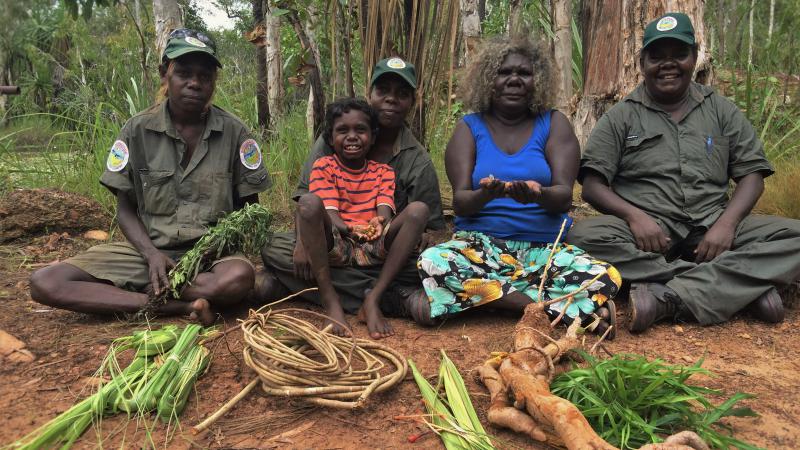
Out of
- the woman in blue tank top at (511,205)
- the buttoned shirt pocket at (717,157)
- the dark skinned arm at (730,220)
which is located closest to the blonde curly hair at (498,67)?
the woman in blue tank top at (511,205)

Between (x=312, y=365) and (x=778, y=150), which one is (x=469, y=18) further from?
(x=312, y=365)

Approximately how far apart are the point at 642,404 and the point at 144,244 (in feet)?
7.42

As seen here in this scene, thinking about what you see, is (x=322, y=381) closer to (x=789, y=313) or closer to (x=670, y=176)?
(x=670, y=176)

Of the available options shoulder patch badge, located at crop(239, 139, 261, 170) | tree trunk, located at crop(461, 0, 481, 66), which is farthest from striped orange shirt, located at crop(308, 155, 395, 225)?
tree trunk, located at crop(461, 0, 481, 66)

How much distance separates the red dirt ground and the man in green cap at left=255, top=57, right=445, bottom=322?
0.15 metres

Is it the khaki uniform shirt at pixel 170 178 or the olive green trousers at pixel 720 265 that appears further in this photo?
the khaki uniform shirt at pixel 170 178

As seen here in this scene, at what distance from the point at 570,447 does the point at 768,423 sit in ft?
2.56

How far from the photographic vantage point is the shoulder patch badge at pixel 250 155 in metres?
3.06

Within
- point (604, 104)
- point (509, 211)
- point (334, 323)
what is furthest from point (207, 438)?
point (604, 104)

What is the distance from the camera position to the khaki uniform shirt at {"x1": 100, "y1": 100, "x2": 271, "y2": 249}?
9.51 feet

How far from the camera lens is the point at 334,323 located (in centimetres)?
259

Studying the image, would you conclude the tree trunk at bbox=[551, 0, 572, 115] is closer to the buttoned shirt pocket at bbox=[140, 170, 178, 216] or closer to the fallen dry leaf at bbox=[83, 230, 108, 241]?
the buttoned shirt pocket at bbox=[140, 170, 178, 216]

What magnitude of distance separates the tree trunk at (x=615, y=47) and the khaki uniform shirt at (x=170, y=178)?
97.1 inches

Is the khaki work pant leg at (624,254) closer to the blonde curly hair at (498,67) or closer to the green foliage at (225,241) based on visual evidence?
the blonde curly hair at (498,67)
